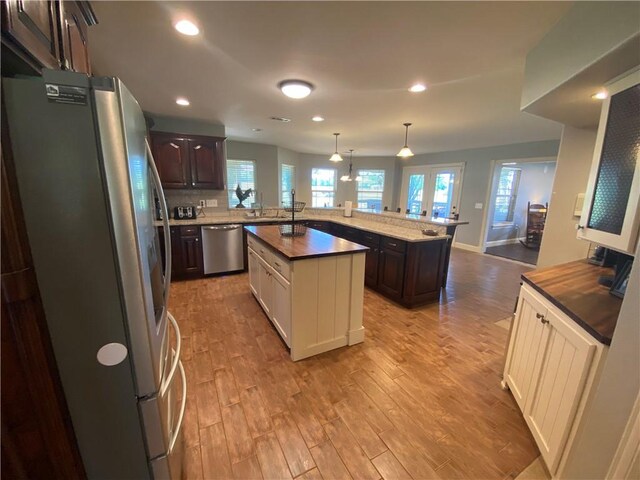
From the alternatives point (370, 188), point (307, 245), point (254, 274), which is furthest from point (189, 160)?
point (370, 188)

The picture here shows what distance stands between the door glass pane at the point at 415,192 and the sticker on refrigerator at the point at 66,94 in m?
7.94

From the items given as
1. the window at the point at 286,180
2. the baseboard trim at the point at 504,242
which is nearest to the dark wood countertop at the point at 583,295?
the baseboard trim at the point at 504,242

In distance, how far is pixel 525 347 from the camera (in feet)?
5.29

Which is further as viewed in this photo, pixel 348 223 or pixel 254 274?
pixel 348 223

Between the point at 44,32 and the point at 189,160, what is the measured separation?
11.0 ft

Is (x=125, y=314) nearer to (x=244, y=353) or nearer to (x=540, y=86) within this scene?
(x=244, y=353)

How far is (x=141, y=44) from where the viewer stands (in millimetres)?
1860

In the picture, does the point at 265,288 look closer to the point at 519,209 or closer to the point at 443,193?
the point at 443,193

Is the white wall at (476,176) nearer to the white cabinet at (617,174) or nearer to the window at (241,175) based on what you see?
the white cabinet at (617,174)

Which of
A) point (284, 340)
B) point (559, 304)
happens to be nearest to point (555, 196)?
point (559, 304)

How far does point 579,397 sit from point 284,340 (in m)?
1.95

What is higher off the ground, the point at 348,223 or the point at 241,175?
the point at 241,175

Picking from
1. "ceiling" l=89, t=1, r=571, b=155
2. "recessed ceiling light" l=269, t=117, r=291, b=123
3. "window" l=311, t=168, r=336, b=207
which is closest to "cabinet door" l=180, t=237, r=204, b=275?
"ceiling" l=89, t=1, r=571, b=155

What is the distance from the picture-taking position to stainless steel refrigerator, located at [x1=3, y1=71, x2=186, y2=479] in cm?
67
